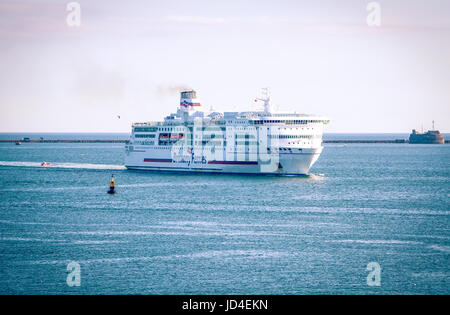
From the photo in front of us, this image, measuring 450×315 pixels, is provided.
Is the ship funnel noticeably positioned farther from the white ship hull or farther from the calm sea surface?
the calm sea surface

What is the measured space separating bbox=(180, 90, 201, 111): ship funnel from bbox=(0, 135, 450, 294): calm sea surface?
2080cm

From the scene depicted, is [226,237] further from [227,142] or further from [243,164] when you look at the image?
Result: [227,142]

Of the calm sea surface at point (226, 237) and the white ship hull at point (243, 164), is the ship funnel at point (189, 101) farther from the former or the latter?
the calm sea surface at point (226, 237)

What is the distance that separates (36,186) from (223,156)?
71.9 ft

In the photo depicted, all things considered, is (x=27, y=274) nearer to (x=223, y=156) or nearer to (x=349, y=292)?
(x=349, y=292)

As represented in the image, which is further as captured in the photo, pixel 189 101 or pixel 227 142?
pixel 189 101

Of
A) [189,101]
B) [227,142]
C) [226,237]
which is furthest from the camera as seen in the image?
[189,101]

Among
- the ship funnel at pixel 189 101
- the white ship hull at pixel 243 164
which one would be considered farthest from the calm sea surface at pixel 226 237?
the ship funnel at pixel 189 101

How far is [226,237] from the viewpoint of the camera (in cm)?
3834

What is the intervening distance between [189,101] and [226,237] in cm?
4956

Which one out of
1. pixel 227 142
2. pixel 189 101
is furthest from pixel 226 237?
pixel 189 101

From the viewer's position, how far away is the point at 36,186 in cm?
6712
